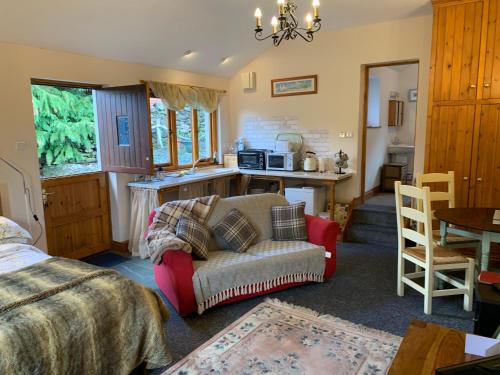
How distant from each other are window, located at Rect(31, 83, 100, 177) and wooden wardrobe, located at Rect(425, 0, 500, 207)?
3944mm

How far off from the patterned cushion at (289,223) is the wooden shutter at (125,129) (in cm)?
154

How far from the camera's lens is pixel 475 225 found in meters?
2.72

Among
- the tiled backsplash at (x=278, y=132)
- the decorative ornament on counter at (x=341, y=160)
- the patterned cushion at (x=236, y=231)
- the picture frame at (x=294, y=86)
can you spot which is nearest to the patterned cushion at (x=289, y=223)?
the patterned cushion at (x=236, y=231)

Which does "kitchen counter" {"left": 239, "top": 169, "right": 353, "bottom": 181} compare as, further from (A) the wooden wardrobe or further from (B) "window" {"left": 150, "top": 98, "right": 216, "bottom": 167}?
(A) the wooden wardrobe

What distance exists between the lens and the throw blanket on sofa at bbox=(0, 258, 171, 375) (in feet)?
5.52

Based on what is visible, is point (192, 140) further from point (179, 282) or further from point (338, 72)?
point (179, 282)

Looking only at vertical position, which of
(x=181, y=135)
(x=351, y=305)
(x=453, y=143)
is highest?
(x=181, y=135)

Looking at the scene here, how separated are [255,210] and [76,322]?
218 cm

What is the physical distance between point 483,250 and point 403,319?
79 centimetres

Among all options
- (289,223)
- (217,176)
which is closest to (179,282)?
(289,223)

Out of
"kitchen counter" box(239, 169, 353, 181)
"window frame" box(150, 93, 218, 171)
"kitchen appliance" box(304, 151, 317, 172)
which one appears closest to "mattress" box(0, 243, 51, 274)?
"window frame" box(150, 93, 218, 171)

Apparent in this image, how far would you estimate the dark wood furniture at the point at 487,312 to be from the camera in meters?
1.58

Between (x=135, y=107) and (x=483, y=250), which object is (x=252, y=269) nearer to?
(x=483, y=250)

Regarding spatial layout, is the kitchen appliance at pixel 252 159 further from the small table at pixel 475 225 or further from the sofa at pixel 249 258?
the small table at pixel 475 225
